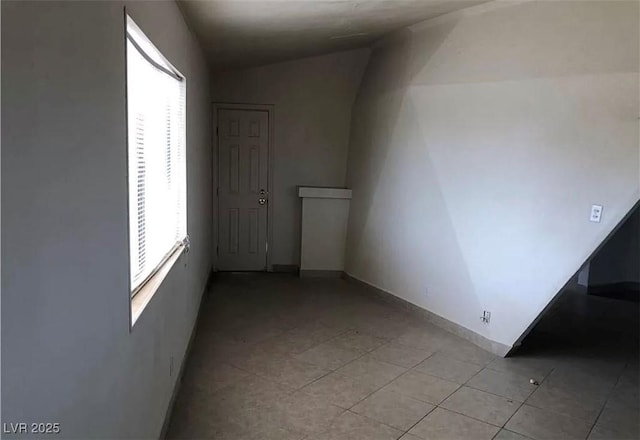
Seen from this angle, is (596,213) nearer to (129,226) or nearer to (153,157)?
(153,157)

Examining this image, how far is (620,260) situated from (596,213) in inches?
156

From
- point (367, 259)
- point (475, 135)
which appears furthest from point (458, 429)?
point (367, 259)

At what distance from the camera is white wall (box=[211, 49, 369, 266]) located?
20.9ft

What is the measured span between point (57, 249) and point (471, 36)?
4.12 m

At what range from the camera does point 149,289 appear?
224 centimetres

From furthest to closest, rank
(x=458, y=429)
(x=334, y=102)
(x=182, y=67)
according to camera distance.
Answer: (x=334, y=102)
(x=182, y=67)
(x=458, y=429)

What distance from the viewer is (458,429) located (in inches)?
114

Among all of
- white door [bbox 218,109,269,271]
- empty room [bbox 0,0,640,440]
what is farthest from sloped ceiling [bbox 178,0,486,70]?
white door [bbox 218,109,269,271]

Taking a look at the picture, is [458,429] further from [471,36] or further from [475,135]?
[471,36]

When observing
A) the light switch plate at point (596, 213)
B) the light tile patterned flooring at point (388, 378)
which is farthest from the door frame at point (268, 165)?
the light switch plate at point (596, 213)

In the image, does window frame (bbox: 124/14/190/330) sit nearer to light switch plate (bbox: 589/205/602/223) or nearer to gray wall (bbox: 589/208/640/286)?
light switch plate (bbox: 589/205/602/223)

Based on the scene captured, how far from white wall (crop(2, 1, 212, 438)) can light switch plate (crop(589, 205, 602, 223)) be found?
3.08 m

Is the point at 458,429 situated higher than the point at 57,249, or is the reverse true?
the point at 57,249

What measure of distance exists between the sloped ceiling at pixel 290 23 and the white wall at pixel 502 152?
44 cm
